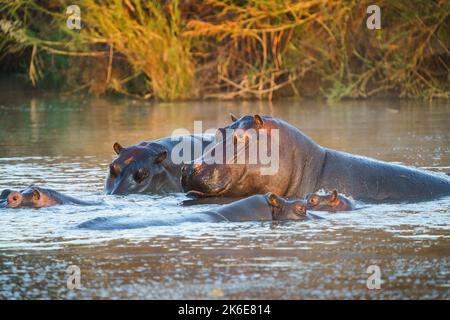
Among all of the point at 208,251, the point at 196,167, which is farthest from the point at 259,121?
the point at 208,251

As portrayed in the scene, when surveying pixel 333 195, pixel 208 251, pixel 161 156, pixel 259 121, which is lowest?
pixel 208 251

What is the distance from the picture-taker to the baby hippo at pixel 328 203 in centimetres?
655

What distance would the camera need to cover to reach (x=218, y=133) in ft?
23.2

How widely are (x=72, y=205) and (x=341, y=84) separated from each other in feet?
34.5

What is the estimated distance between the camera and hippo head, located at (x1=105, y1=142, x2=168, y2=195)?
7.61 m

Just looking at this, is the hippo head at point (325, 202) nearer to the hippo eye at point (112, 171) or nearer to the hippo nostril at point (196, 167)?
the hippo nostril at point (196, 167)

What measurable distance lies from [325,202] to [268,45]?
11255mm

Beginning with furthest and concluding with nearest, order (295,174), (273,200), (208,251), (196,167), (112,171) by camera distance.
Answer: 1. (112,171)
2. (295,174)
3. (196,167)
4. (273,200)
5. (208,251)

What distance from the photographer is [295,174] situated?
23.1 feet

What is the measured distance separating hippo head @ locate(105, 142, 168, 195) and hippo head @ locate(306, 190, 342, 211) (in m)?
1.51

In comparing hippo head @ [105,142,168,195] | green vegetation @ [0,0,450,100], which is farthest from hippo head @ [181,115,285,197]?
green vegetation @ [0,0,450,100]

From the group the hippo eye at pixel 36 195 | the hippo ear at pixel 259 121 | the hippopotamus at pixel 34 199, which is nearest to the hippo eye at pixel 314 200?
the hippo ear at pixel 259 121

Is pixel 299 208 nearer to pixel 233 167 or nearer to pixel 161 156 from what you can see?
pixel 233 167

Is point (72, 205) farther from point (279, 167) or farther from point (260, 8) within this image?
→ point (260, 8)
